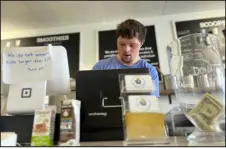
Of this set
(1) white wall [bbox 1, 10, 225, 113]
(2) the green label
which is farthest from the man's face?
(1) white wall [bbox 1, 10, 225, 113]

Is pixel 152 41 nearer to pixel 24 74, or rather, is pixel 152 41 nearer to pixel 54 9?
pixel 54 9

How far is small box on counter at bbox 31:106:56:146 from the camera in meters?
0.69

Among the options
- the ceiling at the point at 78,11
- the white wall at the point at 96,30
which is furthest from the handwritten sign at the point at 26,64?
the ceiling at the point at 78,11

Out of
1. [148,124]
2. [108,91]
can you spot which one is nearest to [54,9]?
[108,91]

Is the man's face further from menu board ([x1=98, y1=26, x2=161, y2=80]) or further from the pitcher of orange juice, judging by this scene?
menu board ([x1=98, y1=26, x2=161, y2=80])

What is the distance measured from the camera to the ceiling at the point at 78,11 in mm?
2768

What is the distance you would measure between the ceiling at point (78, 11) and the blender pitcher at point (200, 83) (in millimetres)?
2006

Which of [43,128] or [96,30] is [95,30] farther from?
[43,128]

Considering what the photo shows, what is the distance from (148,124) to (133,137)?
0.22 feet

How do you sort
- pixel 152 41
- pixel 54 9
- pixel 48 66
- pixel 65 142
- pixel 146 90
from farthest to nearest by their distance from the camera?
pixel 54 9
pixel 152 41
pixel 48 66
pixel 146 90
pixel 65 142

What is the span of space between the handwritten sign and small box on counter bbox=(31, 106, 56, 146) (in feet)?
0.85

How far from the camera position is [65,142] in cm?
67

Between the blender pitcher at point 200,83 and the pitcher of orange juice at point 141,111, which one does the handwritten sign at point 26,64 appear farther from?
the blender pitcher at point 200,83

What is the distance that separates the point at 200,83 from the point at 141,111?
24 cm
